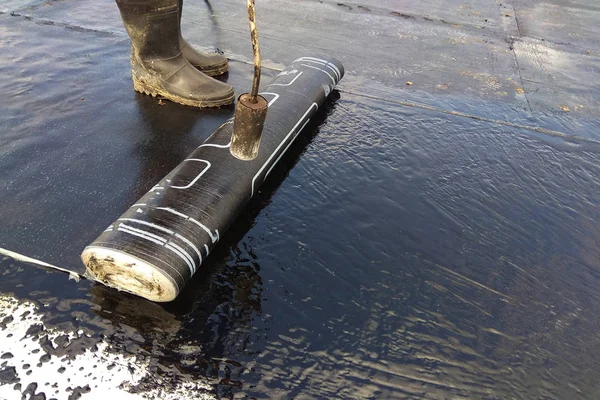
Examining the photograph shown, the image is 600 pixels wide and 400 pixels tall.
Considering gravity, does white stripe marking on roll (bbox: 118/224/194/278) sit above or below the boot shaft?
below

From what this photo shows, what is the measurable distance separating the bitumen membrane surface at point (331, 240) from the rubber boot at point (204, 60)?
17cm

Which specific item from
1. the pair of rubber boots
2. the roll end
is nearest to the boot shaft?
the pair of rubber boots

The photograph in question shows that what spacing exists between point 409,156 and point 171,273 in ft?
6.24

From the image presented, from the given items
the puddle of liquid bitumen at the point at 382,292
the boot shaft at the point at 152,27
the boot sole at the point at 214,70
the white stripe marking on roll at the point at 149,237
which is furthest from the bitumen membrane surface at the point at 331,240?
the boot shaft at the point at 152,27

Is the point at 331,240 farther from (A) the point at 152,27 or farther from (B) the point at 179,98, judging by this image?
(A) the point at 152,27

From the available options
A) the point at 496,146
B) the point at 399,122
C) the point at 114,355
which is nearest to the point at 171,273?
the point at 114,355

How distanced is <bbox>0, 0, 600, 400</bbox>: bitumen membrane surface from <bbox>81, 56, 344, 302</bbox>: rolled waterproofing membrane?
0.15m

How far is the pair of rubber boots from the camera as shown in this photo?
10.00 ft

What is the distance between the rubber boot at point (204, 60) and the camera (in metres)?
3.75

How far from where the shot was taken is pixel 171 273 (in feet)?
5.90

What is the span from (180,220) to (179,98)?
1.65 m

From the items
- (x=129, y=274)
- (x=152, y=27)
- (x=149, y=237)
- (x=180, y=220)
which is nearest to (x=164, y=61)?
(x=152, y=27)

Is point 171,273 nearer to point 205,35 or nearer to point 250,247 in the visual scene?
point 250,247

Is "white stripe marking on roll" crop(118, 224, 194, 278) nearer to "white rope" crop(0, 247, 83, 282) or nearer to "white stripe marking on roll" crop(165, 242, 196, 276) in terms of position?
"white stripe marking on roll" crop(165, 242, 196, 276)
